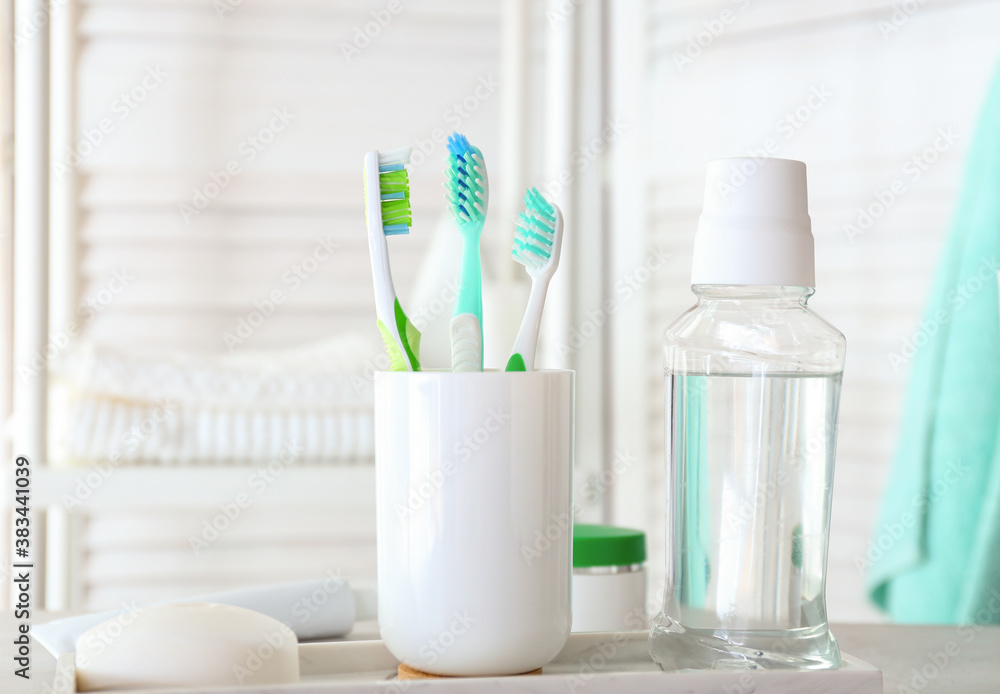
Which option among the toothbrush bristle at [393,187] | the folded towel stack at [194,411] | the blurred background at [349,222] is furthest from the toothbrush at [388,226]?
the folded towel stack at [194,411]

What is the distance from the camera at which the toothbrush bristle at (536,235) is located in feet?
1.00

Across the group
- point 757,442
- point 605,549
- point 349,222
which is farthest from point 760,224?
point 349,222

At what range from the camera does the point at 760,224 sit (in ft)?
0.99

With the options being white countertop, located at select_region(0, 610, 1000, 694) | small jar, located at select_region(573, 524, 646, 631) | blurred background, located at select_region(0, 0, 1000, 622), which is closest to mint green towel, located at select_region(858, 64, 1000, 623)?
blurred background, located at select_region(0, 0, 1000, 622)

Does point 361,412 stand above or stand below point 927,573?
above

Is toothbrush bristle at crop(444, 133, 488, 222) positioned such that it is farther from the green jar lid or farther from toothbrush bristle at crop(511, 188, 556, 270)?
the green jar lid

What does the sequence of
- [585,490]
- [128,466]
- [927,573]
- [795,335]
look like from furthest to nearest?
[585,490], [128,466], [927,573], [795,335]

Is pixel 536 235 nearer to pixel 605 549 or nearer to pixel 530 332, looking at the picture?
pixel 530 332

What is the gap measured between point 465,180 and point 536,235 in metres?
0.03

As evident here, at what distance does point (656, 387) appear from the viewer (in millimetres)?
1101

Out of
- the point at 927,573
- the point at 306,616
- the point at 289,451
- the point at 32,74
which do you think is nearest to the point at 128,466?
the point at 289,451

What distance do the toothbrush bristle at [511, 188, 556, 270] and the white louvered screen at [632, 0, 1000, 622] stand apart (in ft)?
2.38

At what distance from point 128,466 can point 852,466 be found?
708 mm

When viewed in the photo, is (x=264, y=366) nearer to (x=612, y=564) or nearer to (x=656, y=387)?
(x=656, y=387)
